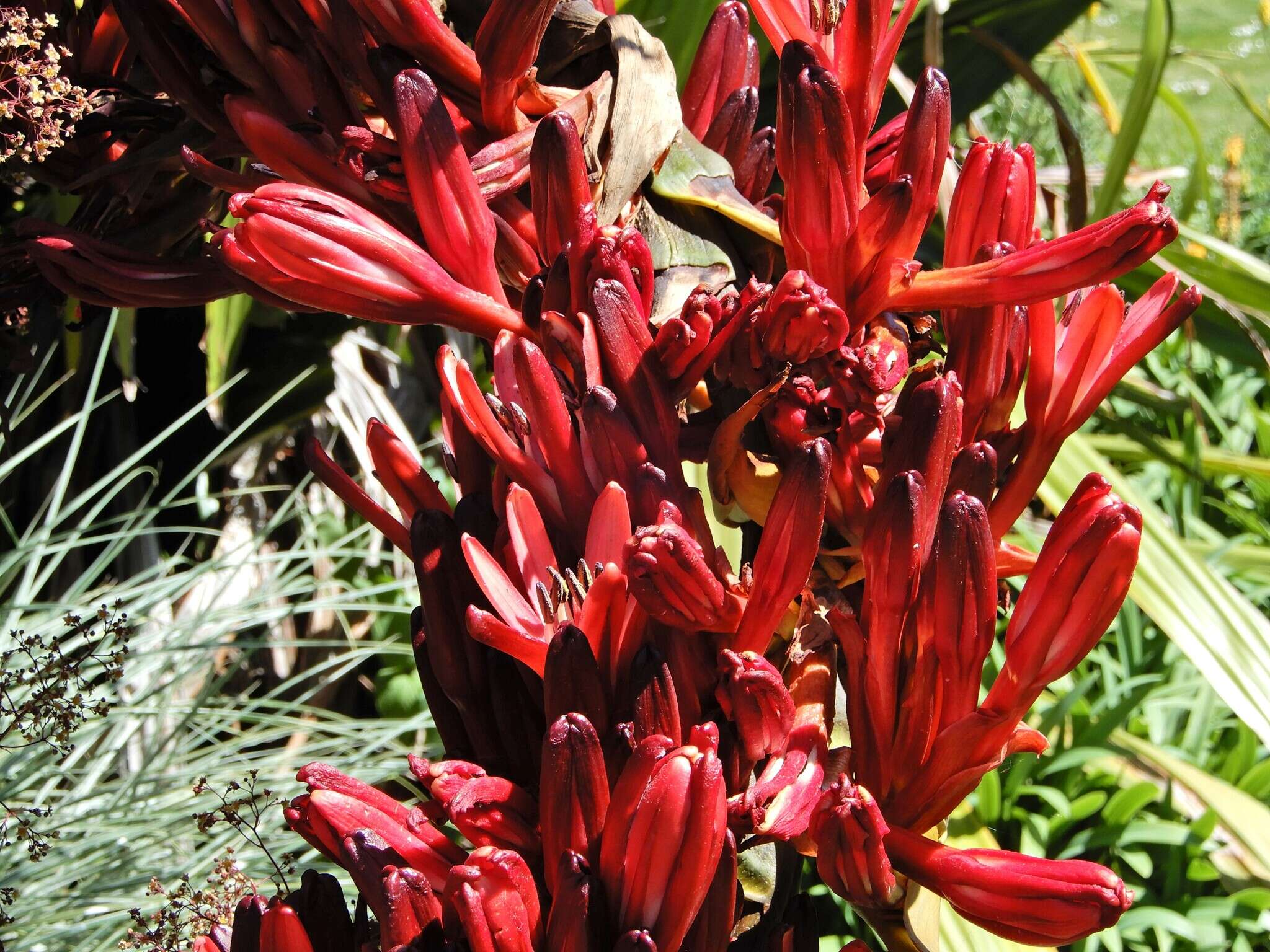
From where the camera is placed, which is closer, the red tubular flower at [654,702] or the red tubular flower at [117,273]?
the red tubular flower at [654,702]

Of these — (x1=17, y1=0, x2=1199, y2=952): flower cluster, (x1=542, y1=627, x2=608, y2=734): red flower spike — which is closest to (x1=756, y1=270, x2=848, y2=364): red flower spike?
(x1=17, y1=0, x2=1199, y2=952): flower cluster

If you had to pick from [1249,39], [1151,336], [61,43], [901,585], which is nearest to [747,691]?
[901,585]

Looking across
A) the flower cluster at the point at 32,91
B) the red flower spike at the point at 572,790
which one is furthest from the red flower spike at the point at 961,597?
the flower cluster at the point at 32,91

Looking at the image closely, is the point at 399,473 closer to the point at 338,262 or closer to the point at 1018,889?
the point at 338,262

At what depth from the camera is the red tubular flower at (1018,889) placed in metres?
0.29

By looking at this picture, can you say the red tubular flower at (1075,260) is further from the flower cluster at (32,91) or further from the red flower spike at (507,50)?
the flower cluster at (32,91)

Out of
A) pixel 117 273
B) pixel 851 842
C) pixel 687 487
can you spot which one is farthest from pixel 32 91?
pixel 851 842

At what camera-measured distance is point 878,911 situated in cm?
33

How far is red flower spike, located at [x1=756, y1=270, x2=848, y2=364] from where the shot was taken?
1.03ft

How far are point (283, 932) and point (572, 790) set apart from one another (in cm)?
10

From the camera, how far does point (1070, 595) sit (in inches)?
12.3

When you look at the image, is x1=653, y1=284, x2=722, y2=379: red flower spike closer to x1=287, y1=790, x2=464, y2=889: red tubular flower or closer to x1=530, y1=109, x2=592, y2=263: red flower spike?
x1=530, y1=109, x2=592, y2=263: red flower spike

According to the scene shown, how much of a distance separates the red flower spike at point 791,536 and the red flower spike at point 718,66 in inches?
6.9

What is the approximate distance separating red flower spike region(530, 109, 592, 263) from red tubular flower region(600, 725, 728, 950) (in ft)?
0.53
